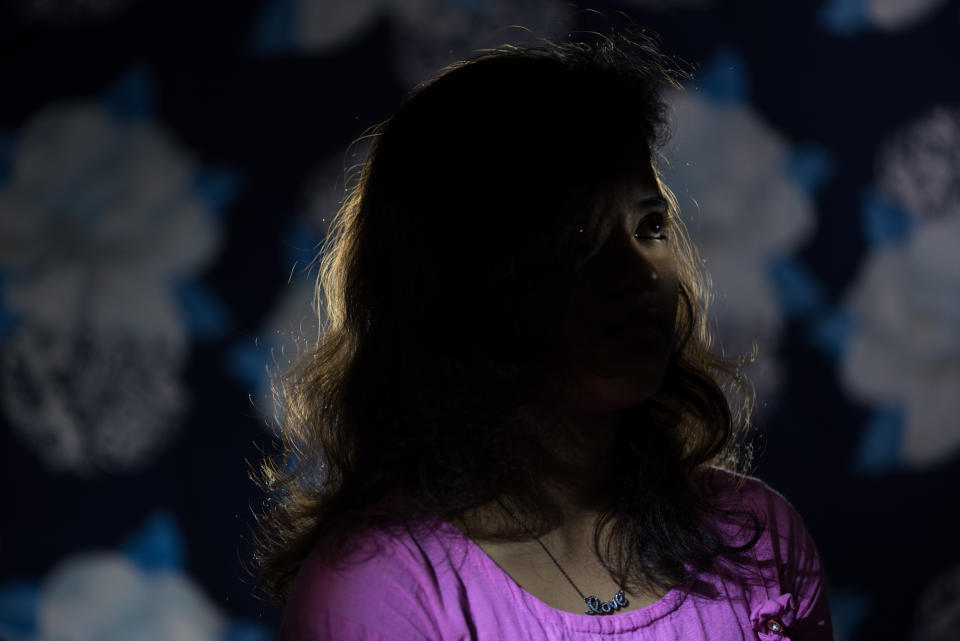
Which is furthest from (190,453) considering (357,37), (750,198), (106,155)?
(750,198)

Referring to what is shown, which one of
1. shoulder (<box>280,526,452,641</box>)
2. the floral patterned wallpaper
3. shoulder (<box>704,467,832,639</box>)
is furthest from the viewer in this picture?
the floral patterned wallpaper

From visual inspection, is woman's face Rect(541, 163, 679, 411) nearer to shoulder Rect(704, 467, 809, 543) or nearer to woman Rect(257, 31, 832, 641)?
woman Rect(257, 31, 832, 641)

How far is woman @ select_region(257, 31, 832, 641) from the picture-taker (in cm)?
68

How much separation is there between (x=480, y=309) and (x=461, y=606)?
20 centimetres

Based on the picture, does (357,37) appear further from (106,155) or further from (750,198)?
(750,198)

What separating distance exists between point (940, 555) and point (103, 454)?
Answer: 1.31 metres

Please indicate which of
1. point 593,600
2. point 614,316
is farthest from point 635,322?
point 593,600

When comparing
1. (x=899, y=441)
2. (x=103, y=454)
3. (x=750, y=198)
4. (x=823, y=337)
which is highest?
(x=750, y=198)

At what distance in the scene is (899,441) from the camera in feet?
5.48

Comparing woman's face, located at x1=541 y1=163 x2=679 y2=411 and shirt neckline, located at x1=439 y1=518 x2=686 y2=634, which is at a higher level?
woman's face, located at x1=541 y1=163 x2=679 y2=411

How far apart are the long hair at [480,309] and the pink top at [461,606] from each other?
24 mm

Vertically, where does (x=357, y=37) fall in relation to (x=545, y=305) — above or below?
below

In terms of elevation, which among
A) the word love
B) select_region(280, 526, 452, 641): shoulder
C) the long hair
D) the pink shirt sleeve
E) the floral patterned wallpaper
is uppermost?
the long hair

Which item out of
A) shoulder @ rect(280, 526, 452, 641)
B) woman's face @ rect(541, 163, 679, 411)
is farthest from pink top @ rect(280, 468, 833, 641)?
woman's face @ rect(541, 163, 679, 411)
